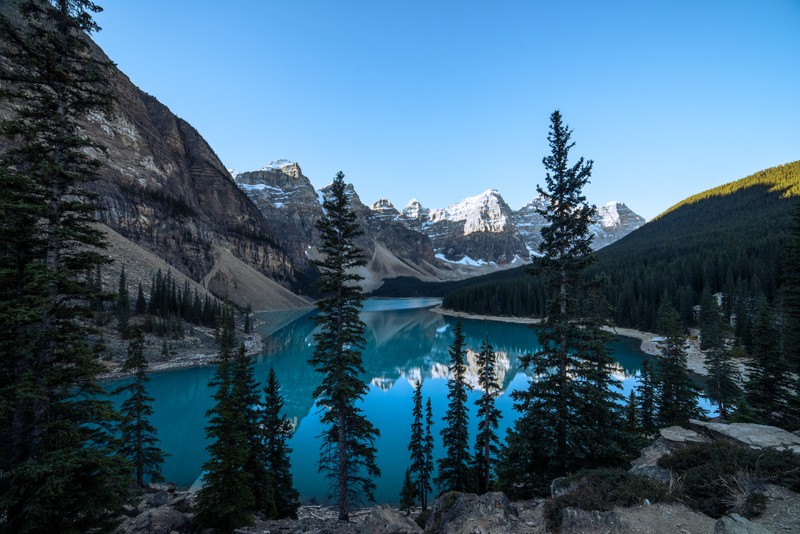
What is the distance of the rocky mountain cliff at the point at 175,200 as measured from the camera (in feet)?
339

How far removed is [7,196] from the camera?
7.14 meters

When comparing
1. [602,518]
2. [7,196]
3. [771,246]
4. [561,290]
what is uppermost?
[771,246]

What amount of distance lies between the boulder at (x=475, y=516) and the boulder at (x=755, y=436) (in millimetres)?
7249

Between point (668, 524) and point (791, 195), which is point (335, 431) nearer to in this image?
point (668, 524)

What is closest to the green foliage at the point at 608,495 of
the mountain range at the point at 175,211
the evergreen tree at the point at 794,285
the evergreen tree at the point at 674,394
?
the evergreen tree at the point at 674,394

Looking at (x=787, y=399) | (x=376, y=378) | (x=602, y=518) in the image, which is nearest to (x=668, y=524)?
(x=602, y=518)

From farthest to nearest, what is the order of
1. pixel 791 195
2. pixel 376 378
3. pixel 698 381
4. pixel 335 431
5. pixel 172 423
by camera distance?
pixel 791 195 < pixel 376 378 < pixel 698 381 < pixel 172 423 < pixel 335 431

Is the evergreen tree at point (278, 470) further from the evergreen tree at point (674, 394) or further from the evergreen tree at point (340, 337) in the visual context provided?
the evergreen tree at point (674, 394)

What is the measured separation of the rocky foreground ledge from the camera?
21.1ft

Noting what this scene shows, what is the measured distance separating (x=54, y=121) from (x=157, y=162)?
147 m

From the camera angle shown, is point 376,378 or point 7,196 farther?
point 376,378

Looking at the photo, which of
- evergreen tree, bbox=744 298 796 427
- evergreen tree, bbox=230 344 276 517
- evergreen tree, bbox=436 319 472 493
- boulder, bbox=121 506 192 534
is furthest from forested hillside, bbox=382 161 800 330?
boulder, bbox=121 506 192 534

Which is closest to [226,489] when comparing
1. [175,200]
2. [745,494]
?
[745,494]

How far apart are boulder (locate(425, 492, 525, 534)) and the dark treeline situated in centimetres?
3832
